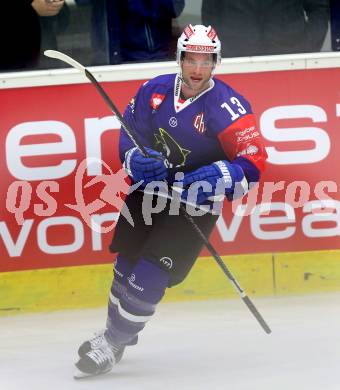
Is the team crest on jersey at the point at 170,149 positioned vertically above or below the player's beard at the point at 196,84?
below

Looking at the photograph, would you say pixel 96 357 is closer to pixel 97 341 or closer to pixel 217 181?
pixel 97 341

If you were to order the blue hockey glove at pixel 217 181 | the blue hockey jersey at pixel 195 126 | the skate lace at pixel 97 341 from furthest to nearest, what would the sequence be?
the skate lace at pixel 97 341 < the blue hockey jersey at pixel 195 126 < the blue hockey glove at pixel 217 181

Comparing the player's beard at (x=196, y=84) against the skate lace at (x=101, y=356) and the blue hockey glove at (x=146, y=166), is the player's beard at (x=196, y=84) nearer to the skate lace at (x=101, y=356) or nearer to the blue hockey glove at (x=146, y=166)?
the blue hockey glove at (x=146, y=166)

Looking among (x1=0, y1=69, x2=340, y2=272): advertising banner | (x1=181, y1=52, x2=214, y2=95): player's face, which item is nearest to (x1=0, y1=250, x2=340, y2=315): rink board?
(x1=0, y1=69, x2=340, y2=272): advertising banner

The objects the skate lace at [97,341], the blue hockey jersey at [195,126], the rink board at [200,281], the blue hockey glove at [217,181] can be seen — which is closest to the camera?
the blue hockey glove at [217,181]

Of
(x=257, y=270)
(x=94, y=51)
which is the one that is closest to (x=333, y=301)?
(x=257, y=270)

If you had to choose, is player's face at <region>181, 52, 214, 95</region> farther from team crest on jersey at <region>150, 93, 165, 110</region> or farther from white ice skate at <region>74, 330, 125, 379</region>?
white ice skate at <region>74, 330, 125, 379</region>

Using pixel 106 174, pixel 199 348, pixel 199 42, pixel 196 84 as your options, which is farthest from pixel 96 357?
pixel 106 174

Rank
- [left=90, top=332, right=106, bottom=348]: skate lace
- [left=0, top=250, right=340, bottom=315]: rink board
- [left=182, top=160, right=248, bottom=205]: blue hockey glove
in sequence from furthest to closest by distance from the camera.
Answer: [left=0, top=250, right=340, bottom=315]: rink board, [left=90, top=332, right=106, bottom=348]: skate lace, [left=182, top=160, right=248, bottom=205]: blue hockey glove

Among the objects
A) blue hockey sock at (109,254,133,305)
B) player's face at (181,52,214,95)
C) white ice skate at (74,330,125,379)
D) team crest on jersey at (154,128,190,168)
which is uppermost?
player's face at (181,52,214,95)

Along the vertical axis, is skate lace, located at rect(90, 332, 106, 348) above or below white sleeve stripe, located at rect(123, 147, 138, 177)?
below

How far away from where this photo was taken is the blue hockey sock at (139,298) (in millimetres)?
4277

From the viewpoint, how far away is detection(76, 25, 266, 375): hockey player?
4277 mm

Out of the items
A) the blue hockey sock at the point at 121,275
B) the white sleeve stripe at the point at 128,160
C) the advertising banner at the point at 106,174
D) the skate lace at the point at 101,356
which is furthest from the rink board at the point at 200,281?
the white sleeve stripe at the point at 128,160
